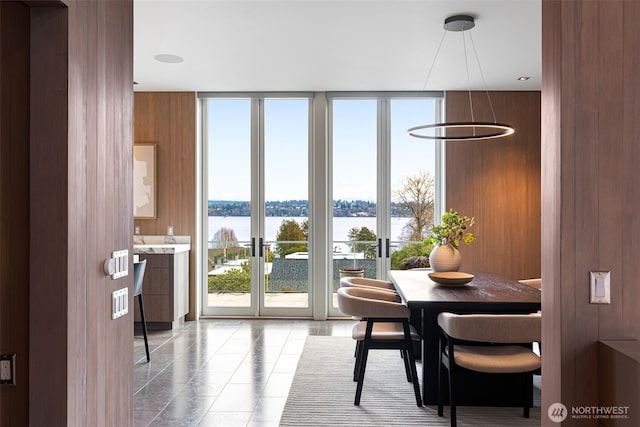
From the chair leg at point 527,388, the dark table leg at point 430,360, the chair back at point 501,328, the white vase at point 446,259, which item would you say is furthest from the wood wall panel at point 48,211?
the white vase at point 446,259

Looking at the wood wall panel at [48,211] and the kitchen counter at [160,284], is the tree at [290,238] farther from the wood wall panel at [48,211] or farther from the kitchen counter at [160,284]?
the wood wall panel at [48,211]

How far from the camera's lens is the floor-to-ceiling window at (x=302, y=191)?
20.6 feet

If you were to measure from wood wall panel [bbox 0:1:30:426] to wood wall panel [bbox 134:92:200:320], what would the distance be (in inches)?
187

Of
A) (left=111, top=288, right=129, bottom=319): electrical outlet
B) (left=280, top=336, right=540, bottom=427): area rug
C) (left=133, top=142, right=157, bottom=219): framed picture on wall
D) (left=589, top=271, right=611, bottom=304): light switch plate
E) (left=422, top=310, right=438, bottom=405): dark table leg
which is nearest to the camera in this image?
(left=589, top=271, right=611, bottom=304): light switch plate

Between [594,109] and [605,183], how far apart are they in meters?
0.23

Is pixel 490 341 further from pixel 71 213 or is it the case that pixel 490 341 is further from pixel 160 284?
pixel 160 284

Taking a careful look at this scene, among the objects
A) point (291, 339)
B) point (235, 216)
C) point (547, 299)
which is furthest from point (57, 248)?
point (235, 216)

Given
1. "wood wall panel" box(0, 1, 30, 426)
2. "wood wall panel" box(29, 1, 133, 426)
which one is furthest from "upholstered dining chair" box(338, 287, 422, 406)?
"wood wall panel" box(0, 1, 30, 426)

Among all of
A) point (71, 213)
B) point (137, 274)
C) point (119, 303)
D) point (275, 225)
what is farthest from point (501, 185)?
point (71, 213)

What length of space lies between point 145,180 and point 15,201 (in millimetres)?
4874

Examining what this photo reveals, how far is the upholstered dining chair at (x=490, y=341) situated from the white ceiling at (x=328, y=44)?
2.19 m

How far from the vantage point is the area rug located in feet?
10.3

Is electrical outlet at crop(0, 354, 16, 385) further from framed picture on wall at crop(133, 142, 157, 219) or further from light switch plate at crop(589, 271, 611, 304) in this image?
framed picture on wall at crop(133, 142, 157, 219)

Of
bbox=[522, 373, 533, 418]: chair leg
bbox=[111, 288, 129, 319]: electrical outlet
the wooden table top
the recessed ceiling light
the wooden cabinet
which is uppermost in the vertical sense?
the recessed ceiling light
